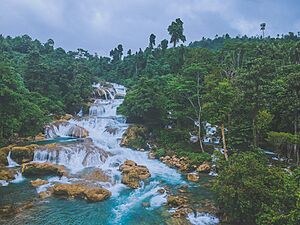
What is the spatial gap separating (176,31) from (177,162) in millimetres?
34933

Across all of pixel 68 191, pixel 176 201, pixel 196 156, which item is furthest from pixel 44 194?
pixel 196 156

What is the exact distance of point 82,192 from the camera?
1795cm

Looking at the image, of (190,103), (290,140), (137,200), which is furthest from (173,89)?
(137,200)

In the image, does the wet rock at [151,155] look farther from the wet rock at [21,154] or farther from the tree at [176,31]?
the tree at [176,31]

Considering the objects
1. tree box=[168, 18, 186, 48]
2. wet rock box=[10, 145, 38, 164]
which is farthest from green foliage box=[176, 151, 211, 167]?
tree box=[168, 18, 186, 48]

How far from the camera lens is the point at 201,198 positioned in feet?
58.6

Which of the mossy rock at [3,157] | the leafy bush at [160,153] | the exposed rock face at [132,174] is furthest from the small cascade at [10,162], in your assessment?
the leafy bush at [160,153]

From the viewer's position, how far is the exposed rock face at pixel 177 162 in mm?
24645

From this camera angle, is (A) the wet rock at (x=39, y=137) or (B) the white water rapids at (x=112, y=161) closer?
(B) the white water rapids at (x=112, y=161)

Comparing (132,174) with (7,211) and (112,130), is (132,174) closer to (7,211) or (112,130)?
(7,211)

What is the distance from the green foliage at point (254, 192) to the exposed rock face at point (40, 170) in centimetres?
1251

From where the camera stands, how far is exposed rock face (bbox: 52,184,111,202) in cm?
1752

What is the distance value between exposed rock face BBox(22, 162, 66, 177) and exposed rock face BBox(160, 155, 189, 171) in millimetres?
9256

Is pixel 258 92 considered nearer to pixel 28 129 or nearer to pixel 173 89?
pixel 173 89
